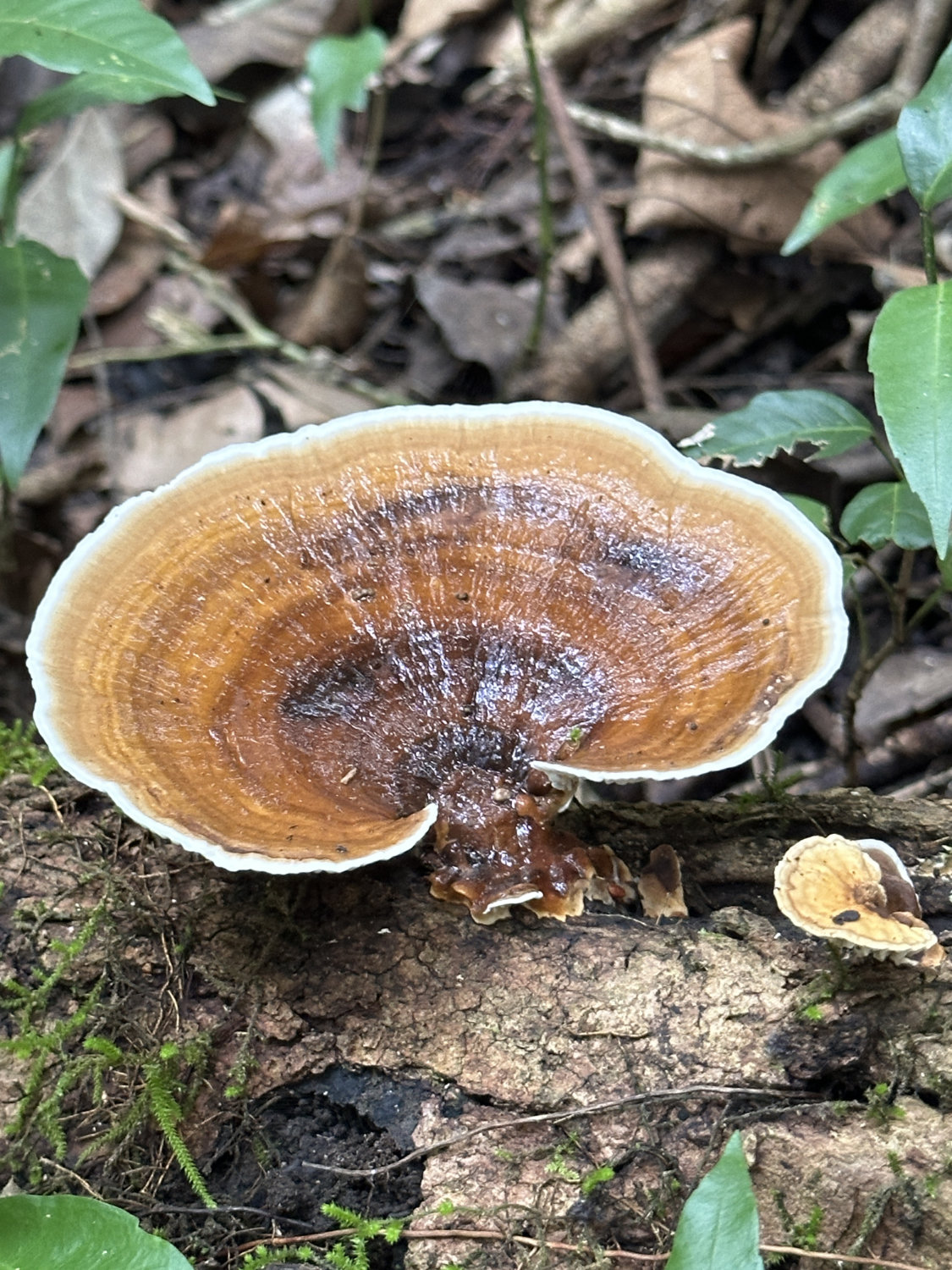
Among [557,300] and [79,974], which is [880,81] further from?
[79,974]

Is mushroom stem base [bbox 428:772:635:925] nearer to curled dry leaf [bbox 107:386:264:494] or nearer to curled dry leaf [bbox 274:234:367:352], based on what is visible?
curled dry leaf [bbox 107:386:264:494]

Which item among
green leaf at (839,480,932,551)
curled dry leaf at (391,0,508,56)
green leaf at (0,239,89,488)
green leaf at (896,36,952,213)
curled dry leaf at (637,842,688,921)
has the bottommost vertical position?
curled dry leaf at (637,842,688,921)

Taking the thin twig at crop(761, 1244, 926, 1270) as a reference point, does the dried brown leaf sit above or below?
above

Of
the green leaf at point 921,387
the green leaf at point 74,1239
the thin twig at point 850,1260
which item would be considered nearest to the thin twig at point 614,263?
the green leaf at point 921,387

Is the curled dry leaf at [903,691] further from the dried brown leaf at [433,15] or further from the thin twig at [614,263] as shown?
the dried brown leaf at [433,15]

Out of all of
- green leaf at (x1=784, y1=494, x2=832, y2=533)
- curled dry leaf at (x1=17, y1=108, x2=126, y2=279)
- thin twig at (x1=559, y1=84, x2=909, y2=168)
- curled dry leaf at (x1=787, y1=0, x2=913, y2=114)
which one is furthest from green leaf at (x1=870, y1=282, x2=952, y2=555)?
curled dry leaf at (x1=17, y1=108, x2=126, y2=279)

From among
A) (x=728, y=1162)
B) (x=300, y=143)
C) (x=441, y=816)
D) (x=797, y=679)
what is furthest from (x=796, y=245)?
(x=300, y=143)

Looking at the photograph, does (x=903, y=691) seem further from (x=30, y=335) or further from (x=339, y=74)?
(x=339, y=74)

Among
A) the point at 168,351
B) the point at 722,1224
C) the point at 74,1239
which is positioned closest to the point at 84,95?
the point at 168,351
